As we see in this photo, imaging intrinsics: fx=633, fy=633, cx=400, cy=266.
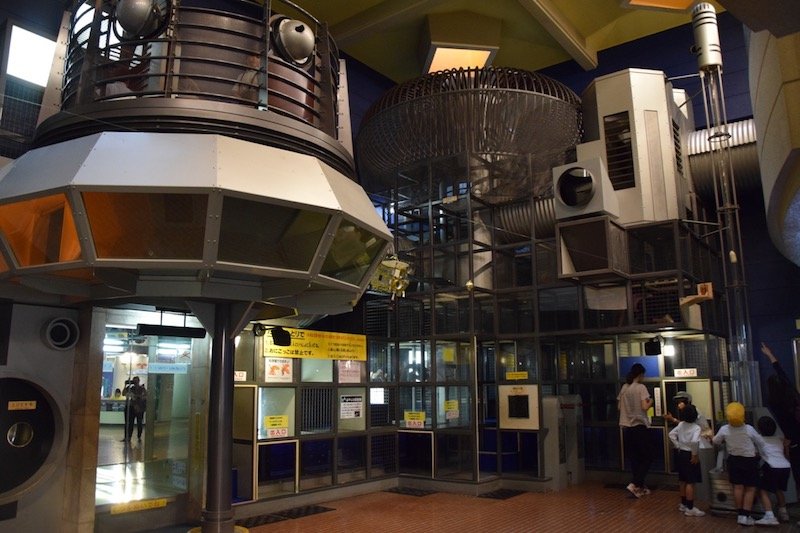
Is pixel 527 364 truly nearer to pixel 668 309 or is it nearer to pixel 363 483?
pixel 668 309

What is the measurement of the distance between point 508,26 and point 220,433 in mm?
10960

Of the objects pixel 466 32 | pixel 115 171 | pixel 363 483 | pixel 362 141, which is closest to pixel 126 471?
pixel 363 483

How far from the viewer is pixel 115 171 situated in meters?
5.13

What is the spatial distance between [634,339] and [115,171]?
986 cm

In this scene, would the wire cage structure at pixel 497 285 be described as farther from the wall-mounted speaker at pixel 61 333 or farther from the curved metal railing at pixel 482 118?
the wall-mounted speaker at pixel 61 333

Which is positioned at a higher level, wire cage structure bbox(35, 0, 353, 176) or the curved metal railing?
the curved metal railing

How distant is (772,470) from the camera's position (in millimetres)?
7680

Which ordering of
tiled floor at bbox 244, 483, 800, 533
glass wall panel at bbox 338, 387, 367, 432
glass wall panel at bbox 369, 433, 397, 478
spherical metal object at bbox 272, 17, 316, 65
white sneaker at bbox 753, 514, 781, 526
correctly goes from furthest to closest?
1. glass wall panel at bbox 369, 433, 397, 478
2. glass wall panel at bbox 338, 387, 367, 432
3. tiled floor at bbox 244, 483, 800, 533
4. white sneaker at bbox 753, 514, 781, 526
5. spherical metal object at bbox 272, 17, 316, 65

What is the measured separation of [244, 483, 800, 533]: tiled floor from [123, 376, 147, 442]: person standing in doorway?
206 centimetres

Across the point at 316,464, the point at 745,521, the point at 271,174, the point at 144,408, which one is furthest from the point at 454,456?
the point at 271,174

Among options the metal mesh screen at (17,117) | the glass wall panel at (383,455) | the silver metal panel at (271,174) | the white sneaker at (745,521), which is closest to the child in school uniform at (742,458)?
the white sneaker at (745,521)

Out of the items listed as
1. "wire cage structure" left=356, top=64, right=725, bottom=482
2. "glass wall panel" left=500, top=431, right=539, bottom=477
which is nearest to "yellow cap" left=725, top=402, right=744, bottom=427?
"wire cage structure" left=356, top=64, right=725, bottom=482

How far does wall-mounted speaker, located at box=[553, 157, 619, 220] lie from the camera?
9719 mm

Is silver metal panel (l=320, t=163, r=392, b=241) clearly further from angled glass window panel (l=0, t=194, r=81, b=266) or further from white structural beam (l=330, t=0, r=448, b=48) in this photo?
white structural beam (l=330, t=0, r=448, b=48)
